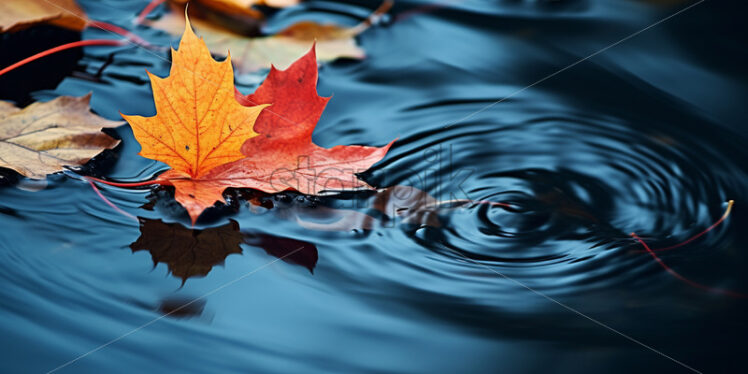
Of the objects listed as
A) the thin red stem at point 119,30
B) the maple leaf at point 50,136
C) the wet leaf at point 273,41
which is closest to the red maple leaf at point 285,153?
the maple leaf at point 50,136

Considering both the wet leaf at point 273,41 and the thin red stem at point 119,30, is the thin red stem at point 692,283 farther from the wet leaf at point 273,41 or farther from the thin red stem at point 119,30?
the thin red stem at point 119,30

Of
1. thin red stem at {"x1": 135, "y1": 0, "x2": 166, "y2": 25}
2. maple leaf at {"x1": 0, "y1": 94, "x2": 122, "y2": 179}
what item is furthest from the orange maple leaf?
thin red stem at {"x1": 135, "y1": 0, "x2": 166, "y2": 25}

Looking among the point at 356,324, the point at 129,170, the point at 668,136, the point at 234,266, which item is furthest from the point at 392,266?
the point at 668,136

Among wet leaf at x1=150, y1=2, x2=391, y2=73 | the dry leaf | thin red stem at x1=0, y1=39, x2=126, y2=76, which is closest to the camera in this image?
thin red stem at x1=0, y1=39, x2=126, y2=76

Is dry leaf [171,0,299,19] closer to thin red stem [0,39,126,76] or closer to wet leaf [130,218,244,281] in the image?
thin red stem [0,39,126,76]

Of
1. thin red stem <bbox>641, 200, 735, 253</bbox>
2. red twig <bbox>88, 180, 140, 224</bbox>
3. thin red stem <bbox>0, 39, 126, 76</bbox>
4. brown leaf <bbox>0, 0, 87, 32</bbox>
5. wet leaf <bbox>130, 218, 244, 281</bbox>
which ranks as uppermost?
brown leaf <bbox>0, 0, 87, 32</bbox>

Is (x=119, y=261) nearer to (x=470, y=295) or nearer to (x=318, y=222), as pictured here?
(x=318, y=222)
